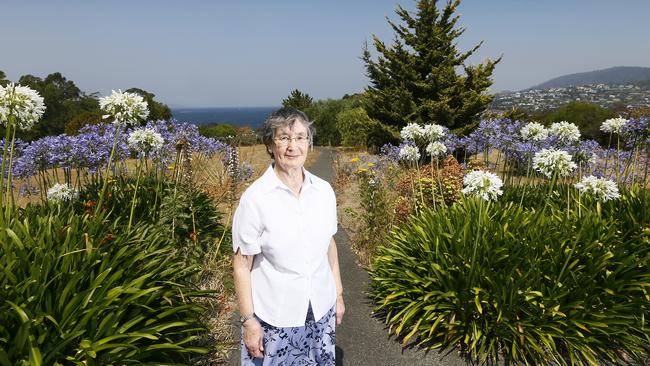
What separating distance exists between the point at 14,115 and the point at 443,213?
13.9 ft

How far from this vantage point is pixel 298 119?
7.36 ft

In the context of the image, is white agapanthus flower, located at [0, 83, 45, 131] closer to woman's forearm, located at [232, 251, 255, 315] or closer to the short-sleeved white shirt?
the short-sleeved white shirt

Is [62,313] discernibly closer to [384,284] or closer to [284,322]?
[284,322]

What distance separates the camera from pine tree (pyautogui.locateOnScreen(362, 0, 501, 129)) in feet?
56.5

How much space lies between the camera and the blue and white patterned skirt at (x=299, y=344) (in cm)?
223

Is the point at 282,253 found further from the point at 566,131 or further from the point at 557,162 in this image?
the point at 566,131

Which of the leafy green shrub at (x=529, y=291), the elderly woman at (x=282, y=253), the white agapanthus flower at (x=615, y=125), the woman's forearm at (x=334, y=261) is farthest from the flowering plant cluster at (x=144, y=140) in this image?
the white agapanthus flower at (x=615, y=125)

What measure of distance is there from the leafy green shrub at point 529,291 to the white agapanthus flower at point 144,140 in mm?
3200

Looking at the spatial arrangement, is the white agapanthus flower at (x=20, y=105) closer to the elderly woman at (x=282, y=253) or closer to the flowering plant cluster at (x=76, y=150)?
the flowering plant cluster at (x=76, y=150)

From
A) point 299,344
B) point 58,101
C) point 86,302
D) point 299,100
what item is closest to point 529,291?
point 299,344

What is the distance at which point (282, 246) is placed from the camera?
2145 millimetres

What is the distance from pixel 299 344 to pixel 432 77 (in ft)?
57.0

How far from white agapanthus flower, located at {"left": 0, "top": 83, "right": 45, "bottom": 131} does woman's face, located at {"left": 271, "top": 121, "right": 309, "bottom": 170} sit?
186 cm

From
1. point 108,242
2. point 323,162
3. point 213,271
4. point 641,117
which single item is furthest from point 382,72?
point 108,242
